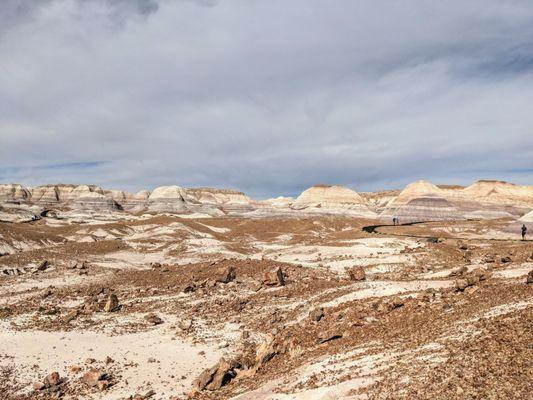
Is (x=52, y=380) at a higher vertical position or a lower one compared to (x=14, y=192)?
lower

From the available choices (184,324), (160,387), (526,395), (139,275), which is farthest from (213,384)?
(139,275)

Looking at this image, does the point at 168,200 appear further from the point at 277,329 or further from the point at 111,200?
the point at 277,329

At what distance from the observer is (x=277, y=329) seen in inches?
677

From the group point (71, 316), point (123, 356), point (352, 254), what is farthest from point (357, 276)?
point (71, 316)

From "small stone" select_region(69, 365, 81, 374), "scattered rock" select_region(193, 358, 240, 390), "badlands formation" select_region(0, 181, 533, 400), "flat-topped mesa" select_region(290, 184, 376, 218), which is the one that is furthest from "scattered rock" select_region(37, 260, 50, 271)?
"flat-topped mesa" select_region(290, 184, 376, 218)

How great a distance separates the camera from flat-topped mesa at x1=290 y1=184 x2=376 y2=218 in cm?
10640

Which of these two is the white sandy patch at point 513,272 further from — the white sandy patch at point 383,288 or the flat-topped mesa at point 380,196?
the flat-topped mesa at point 380,196

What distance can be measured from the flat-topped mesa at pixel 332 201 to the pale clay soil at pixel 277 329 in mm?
71619

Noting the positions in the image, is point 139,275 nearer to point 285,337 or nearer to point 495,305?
point 285,337

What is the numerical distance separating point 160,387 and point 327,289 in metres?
11.2

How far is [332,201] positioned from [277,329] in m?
97.1

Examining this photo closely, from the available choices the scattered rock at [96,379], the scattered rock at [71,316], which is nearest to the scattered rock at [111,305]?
the scattered rock at [71,316]

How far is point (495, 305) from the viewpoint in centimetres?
1336

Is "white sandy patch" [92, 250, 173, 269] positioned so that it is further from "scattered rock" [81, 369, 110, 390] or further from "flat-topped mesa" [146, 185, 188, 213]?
"flat-topped mesa" [146, 185, 188, 213]
